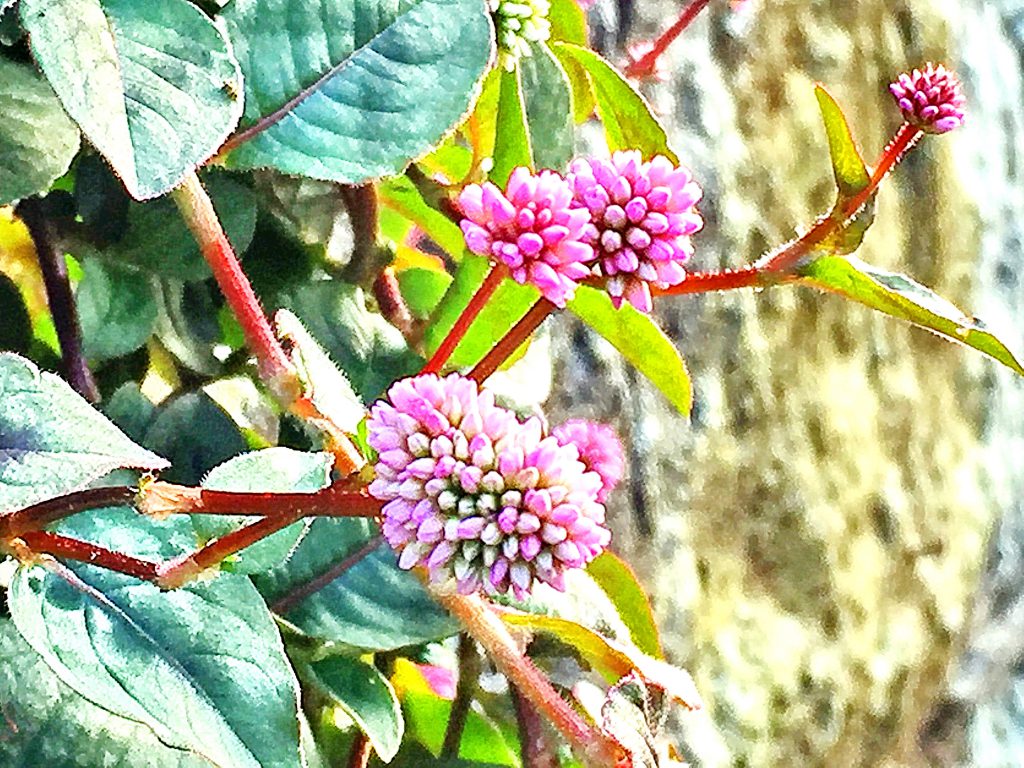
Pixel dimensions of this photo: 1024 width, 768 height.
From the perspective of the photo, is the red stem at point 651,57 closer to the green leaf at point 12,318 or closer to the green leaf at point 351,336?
the green leaf at point 351,336

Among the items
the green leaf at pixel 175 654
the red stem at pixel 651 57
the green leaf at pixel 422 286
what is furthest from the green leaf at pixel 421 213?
the green leaf at pixel 175 654

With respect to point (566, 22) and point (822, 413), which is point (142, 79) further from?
point (822, 413)

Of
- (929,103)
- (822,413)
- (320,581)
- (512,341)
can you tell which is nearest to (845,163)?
(929,103)

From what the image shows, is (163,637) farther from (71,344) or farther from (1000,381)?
(1000,381)

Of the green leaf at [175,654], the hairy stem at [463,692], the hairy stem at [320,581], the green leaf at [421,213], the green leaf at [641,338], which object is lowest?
the hairy stem at [463,692]

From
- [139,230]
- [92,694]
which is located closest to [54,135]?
[139,230]
